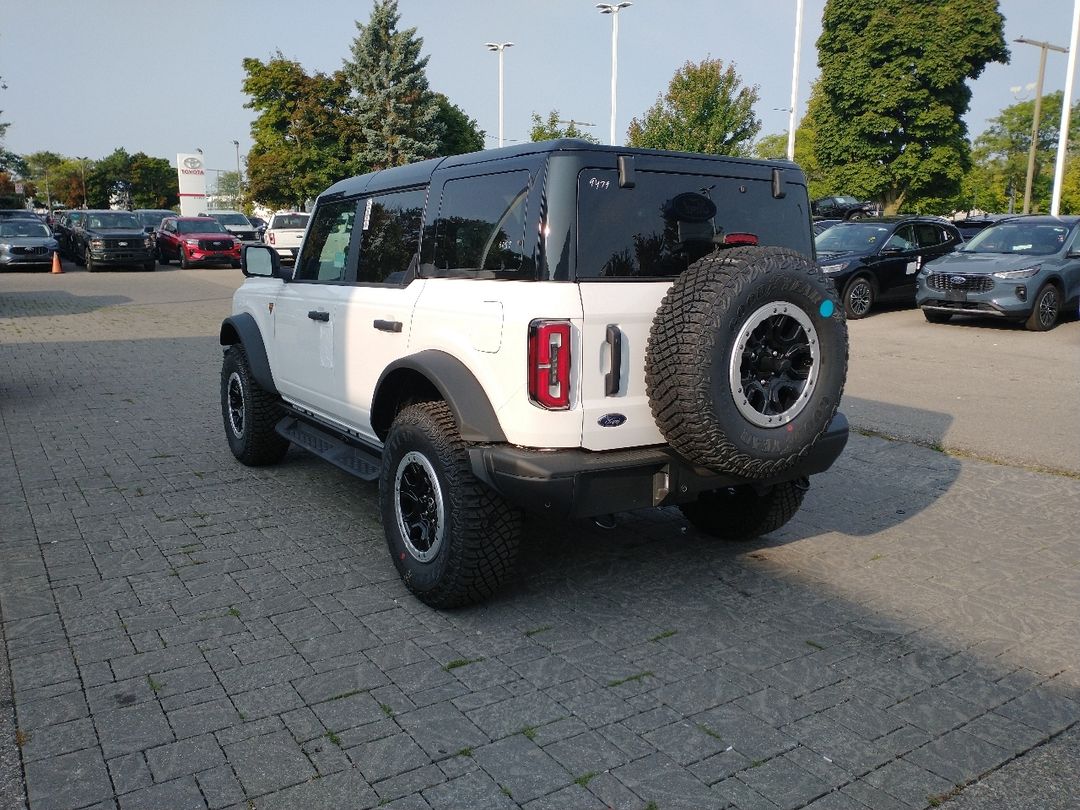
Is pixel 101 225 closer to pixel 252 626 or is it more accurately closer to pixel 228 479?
pixel 228 479

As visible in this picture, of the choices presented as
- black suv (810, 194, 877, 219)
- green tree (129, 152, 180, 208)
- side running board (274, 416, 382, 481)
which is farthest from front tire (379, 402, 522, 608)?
green tree (129, 152, 180, 208)

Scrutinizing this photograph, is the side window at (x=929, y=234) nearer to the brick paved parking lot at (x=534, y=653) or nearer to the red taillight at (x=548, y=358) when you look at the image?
the brick paved parking lot at (x=534, y=653)

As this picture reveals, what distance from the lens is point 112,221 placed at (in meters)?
29.0

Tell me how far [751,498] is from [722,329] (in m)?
1.60

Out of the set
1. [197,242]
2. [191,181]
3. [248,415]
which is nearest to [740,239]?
[248,415]

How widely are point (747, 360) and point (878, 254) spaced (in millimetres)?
13309

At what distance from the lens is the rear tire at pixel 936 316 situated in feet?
49.1

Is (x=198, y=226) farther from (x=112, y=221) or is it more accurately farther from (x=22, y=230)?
(x=22, y=230)

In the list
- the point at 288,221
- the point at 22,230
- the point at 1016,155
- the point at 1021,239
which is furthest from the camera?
the point at 1016,155

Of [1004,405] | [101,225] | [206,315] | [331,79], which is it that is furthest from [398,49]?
[1004,405]

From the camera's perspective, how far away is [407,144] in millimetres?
44094

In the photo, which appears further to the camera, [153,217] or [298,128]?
[298,128]

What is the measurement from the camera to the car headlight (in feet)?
45.3

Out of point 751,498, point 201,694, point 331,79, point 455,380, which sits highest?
point 331,79
